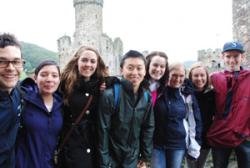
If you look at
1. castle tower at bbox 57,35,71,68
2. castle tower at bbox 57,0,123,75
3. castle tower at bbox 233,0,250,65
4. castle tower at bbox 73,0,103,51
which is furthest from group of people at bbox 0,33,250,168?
castle tower at bbox 57,35,71,68

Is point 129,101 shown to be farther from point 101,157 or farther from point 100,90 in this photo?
point 101,157

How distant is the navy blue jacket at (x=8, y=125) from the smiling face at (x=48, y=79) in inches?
15.3

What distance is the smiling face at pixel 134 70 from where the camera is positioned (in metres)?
3.15

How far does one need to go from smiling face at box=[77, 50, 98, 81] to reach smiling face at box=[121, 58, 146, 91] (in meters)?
0.34

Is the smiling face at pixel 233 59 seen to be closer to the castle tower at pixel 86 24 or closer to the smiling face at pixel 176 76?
the smiling face at pixel 176 76

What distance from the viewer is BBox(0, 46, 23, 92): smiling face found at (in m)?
2.34

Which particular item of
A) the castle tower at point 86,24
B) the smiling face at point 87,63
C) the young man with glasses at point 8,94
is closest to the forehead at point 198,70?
the smiling face at point 87,63

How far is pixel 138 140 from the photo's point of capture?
320 cm

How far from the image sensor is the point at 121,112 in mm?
3016

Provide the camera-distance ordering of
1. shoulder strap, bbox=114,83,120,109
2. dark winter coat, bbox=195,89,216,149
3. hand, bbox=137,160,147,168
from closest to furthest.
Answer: shoulder strap, bbox=114,83,120,109, hand, bbox=137,160,147,168, dark winter coat, bbox=195,89,216,149

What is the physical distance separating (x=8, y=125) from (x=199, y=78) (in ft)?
7.95

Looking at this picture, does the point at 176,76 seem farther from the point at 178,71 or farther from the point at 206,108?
the point at 206,108

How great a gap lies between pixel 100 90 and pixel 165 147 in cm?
109

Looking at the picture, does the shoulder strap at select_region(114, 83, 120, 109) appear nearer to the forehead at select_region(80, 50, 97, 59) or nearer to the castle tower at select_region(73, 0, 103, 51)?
the forehead at select_region(80, 50, 97, 59)
